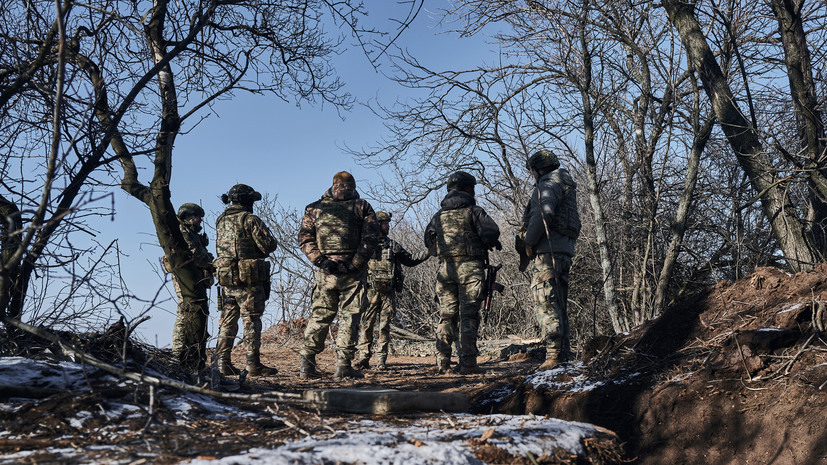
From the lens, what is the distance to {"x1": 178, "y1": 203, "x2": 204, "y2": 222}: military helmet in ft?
24.8

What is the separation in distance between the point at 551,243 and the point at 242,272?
3.50 meters

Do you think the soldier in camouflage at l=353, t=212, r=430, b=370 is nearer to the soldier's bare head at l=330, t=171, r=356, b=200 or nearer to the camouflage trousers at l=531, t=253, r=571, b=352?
the soldier's bare head at l=330, t=171, r=356, b=200

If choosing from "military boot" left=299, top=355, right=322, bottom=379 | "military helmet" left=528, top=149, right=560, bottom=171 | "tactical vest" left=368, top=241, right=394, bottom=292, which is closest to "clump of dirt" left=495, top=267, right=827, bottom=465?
"military helmet" left=528, top=149, right=560, bottom=171

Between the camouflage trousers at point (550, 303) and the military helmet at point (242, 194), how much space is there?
11.4 ft

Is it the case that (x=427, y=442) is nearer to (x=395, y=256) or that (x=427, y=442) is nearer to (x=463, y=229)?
(x=463, y=229)

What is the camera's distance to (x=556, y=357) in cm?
614

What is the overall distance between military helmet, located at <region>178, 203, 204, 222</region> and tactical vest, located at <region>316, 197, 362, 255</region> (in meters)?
1.77

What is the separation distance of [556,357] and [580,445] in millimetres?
3141

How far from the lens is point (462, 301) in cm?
728

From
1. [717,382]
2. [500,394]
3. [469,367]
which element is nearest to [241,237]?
[469,367]

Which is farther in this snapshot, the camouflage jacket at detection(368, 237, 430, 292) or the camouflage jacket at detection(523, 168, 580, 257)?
the camouflage jacket at detection(368, 237, 430, 292)

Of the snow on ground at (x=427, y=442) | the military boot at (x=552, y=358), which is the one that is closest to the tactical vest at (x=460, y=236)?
the military boot at (x=552, y=358)

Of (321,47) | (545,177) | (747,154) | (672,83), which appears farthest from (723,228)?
(321,47)

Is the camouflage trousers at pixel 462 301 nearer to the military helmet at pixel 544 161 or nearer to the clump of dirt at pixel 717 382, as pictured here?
the military helmet at pixel 544 161
